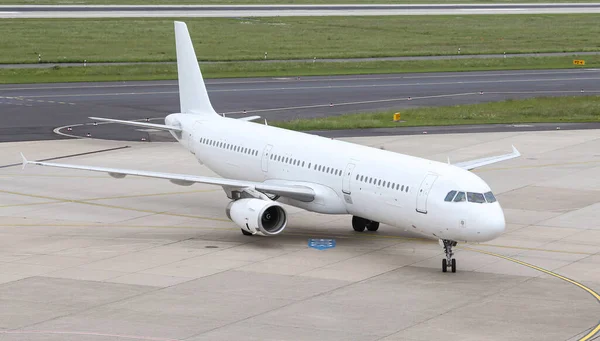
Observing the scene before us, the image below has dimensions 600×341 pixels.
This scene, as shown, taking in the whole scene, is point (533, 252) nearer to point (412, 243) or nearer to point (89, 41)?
point (412, 243)

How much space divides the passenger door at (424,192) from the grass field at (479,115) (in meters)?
35.7

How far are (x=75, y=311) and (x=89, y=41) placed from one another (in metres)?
102

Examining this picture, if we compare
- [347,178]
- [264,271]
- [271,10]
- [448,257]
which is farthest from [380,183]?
[271,10]

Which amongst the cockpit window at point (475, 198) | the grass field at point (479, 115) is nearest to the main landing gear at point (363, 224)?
the cockpit window at point (475, 198)

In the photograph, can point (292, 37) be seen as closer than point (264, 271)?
No

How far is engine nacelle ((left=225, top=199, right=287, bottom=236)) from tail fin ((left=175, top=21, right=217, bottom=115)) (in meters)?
11.8

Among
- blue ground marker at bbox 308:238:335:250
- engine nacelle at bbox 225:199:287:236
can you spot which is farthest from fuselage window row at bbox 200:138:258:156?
blue ground marker at bbox 308:238:335:250

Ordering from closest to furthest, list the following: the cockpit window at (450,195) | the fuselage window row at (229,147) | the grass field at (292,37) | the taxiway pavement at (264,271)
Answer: the taxiway pavement at (264,271) < the cockpit window at (450,195) < the fuselage window row at (229,147) < the grass field at (292,37)

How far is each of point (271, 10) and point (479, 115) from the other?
9819 centimetres

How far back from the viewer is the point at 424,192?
38.8 meters

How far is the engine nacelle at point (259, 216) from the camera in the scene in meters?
41.8

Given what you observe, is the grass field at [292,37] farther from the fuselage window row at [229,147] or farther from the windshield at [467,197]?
the windshield at [467,197]

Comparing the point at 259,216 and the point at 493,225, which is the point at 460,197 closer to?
the point at 493,225

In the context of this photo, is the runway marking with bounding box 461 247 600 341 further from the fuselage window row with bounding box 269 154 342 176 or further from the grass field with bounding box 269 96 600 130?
the grass field with bounding box 269 96 600 130
